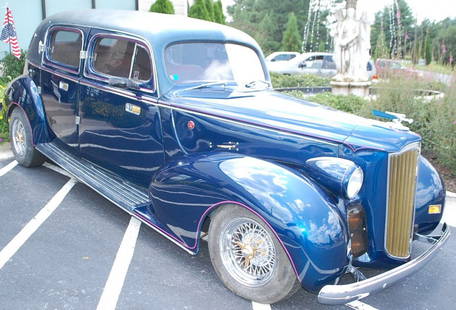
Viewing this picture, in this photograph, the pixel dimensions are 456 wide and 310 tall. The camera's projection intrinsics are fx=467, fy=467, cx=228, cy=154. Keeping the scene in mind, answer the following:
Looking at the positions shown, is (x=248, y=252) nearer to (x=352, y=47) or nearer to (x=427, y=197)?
(x=427, y=197)

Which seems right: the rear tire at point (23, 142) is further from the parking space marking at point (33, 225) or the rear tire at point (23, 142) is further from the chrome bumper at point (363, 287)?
the chrome bumper at point (363, 287)

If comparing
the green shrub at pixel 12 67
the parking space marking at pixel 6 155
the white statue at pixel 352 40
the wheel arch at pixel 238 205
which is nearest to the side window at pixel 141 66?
the wheel arch at pixel 238 205

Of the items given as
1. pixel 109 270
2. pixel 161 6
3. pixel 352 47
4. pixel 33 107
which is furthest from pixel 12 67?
pixel 352 47

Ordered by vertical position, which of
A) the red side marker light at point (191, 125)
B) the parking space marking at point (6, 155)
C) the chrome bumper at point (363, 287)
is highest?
the red side marker light at point (191, 125)

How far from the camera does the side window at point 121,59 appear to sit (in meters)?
4.31

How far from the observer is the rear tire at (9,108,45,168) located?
18.4 ft

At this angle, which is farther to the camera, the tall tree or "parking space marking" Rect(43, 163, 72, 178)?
the tall tree

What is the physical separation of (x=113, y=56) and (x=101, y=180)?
1236mm

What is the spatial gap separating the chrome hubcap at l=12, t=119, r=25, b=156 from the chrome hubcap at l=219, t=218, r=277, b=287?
11.7 feet

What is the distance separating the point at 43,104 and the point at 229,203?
3272 mm

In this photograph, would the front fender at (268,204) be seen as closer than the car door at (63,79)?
Yes

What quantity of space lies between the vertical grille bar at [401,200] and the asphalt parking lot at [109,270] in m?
0.49

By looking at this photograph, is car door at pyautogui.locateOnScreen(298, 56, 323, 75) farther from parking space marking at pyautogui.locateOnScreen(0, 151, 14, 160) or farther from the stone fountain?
parking space marking at pyautogui.locateOnScreen(0, 151, 14, 160)

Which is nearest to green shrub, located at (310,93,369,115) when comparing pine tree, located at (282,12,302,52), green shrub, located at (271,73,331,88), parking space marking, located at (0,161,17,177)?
parking space marking, located at (0,161,17,177)
